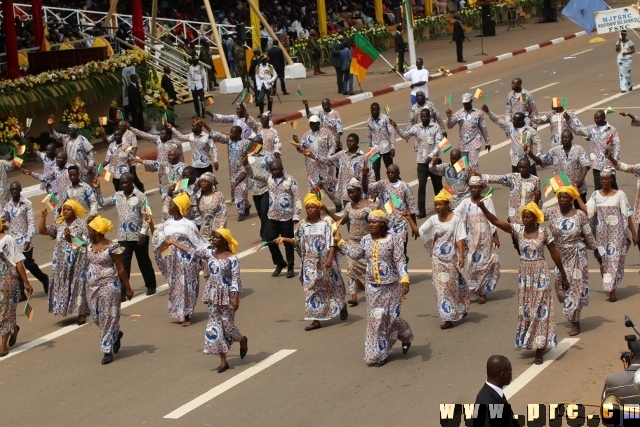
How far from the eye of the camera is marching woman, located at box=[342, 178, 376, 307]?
14312 millimetres

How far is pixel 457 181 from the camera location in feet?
55.8

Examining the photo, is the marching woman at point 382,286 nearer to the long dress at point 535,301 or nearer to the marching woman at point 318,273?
the long dress at point 535,301

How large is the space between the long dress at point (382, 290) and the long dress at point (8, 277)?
3885mm

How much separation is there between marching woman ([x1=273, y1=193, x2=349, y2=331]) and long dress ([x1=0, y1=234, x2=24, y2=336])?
2.89m

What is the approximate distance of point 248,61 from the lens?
3341 cm

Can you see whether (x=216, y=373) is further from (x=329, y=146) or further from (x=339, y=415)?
(x=329, y=146)

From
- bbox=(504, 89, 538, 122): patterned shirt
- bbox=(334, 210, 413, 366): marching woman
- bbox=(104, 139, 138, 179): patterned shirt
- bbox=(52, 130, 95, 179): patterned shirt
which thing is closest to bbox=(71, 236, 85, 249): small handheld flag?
bbox=(334, 210, 413, 366): marching woman

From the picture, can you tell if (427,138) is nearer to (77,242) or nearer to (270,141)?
(270,141)

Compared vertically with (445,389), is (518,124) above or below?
above

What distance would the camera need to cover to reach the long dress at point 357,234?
14.3 m

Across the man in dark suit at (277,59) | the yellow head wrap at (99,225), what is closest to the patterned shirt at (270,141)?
the yellow head wrap at (99,225)

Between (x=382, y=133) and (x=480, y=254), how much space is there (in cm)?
625

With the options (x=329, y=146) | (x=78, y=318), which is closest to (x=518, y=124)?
(x=329, y=146)

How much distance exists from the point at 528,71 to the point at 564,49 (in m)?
6.40
